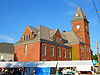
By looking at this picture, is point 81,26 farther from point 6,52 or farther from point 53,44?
point 6,52

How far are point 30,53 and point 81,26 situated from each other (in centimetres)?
2338

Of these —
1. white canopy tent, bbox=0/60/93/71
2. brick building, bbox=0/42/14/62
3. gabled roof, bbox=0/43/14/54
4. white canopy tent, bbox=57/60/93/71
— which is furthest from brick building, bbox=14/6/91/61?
gabled roof, bbox=0/43/14/54

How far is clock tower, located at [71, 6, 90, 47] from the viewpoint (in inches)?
2140

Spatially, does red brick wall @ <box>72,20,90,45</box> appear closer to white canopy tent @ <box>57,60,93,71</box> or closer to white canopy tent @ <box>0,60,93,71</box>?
white canopy tent @ <box>57,60,93,71</box>

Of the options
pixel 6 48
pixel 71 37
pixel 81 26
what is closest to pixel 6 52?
pixel 6 48

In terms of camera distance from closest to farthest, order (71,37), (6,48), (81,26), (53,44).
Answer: (53,44)
(71,37)
(81,26)
(6,48)

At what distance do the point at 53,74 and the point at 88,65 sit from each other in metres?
9.31

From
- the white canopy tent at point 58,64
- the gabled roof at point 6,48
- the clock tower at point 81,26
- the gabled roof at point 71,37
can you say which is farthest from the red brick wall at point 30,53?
the clock tower at point 81,26

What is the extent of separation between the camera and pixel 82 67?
91.8 feet

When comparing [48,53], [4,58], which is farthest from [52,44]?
[4,58]

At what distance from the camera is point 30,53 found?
39.8 m

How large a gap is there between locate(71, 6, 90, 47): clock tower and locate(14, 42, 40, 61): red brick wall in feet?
68.9

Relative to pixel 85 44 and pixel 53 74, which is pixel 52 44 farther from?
pixel 85 44

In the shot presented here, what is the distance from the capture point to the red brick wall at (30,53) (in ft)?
125
